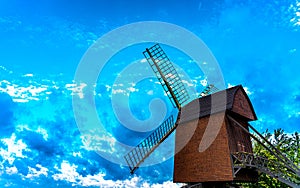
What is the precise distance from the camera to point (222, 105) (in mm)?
18062

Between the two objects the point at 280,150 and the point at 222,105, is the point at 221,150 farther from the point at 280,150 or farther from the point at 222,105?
the point at 280,150

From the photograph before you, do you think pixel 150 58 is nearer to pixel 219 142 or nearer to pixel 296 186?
pixel 219 142

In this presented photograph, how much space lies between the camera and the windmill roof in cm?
1811

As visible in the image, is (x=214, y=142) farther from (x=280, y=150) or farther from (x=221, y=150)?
(x=280, y=150)

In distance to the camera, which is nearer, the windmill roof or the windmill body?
the windmill body

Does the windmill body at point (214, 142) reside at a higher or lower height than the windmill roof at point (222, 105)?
lower

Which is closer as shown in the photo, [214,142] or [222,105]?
[214,142]

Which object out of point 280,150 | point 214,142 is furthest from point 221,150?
point 280,150

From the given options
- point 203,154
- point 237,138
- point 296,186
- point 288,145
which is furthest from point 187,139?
point 288,145

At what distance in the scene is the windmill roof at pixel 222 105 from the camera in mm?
18109

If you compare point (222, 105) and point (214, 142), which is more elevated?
point (222, 105)

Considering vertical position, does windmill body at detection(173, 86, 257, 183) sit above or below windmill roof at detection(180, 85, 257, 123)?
below

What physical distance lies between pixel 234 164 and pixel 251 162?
207 centimetres

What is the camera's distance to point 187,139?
19156 mm
